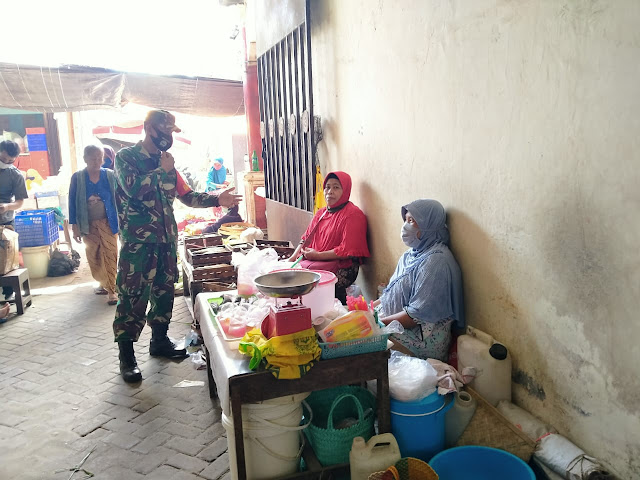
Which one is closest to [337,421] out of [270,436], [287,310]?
[270,436]

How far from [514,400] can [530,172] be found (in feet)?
4.40

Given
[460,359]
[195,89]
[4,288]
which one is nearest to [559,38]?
[460,359]

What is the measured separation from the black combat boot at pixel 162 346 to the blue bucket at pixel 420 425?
2588 mm

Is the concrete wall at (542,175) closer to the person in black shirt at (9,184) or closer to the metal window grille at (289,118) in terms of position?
the metal window grille at (289,118)

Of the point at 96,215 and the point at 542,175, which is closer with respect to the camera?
the point at 542,175

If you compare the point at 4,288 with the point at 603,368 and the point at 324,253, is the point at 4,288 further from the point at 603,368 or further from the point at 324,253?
the point at 603,368

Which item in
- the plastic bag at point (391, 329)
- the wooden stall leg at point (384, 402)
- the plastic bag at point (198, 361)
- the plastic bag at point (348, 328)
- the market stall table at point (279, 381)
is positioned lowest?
the plastic bag at point (198, 361)

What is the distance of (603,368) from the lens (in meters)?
2.15

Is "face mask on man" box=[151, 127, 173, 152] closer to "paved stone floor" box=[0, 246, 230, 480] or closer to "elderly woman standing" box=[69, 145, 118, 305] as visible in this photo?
"paved stone floor" box=[0, 246, 230, 480]

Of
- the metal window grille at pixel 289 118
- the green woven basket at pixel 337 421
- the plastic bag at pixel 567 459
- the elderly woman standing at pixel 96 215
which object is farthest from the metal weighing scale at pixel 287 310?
the elderly woman standing at pixel 96 215

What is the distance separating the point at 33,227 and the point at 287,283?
6.93 m

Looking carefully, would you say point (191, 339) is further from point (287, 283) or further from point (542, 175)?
point (542, 175)

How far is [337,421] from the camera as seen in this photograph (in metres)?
2.64

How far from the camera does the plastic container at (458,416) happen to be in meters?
2.62
